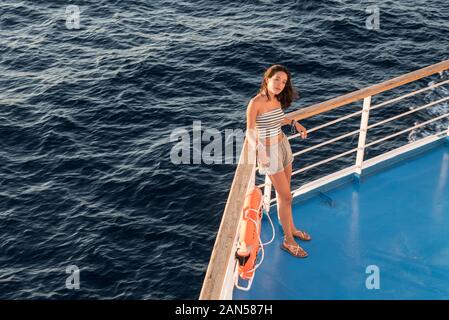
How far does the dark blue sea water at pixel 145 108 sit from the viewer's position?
20.4m

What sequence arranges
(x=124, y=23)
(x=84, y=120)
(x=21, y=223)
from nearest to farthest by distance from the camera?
(x=21, y=223), (x=84, y=120), (x=124, y=23)

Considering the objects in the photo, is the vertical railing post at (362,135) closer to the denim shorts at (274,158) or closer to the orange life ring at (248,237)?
the denim shorts at (274,158)

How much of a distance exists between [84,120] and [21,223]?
657cm

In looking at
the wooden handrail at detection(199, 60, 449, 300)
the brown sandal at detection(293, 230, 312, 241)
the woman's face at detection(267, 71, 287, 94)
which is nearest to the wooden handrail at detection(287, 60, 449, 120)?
the wooden handrail at detection(199, 60, 449, 300)

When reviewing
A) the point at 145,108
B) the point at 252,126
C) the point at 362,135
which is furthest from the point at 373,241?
the point at 145,108

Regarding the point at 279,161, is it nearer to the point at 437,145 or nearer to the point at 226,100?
the point at 437,145

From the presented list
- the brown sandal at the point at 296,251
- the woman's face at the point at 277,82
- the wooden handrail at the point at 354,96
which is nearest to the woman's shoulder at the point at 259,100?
the woman's face at the point at 277,82

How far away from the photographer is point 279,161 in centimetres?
727

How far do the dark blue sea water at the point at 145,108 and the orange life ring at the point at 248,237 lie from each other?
12850 millimetres

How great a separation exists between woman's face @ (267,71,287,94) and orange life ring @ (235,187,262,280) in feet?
4.01

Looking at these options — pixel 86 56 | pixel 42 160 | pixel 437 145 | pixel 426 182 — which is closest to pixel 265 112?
pixel 426 182

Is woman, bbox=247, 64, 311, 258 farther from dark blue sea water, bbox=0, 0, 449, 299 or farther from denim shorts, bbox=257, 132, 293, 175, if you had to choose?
dark blue sea water, bbox=0, 0, 449, 299

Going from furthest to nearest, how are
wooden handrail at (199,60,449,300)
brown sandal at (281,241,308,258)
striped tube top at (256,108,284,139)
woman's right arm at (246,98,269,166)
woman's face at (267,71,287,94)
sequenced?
brown sandal at (281,241,308,258), striped tube top at (256,108,284,139), woman's face at (267,71,287,94), woman's right arm at (246,98,269,166), wooden handrail at (199,60,449,300)

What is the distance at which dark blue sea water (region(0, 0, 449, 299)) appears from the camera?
66.9 ft
